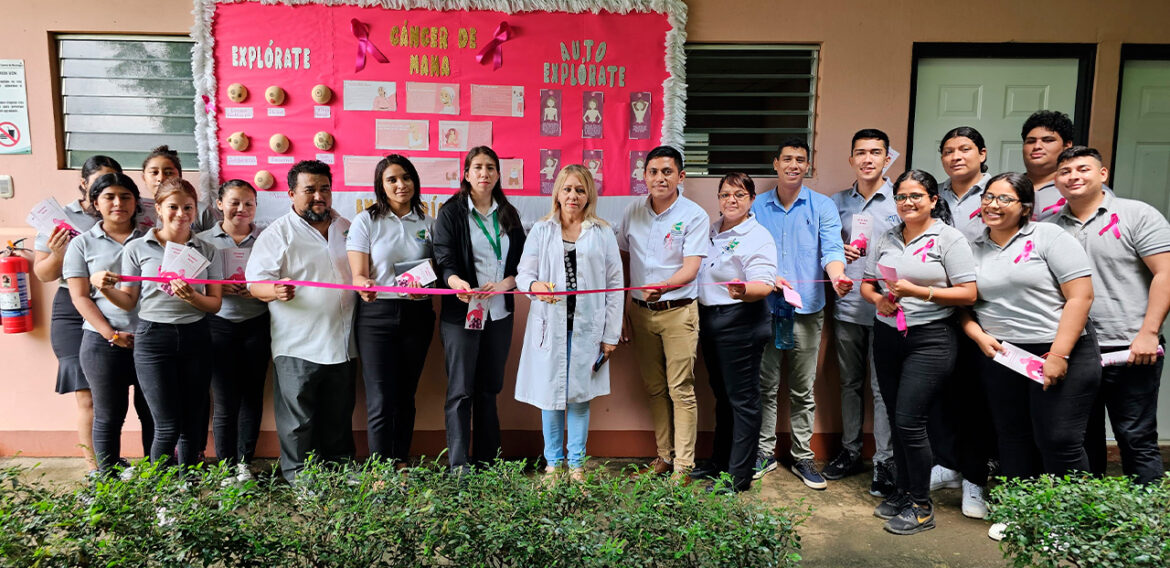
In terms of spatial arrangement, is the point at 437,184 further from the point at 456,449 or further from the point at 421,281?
the point at 456,449

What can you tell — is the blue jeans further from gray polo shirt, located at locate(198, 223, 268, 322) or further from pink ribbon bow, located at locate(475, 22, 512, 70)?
pink ribbon bow, located at locate(475, 22, 512, 70)

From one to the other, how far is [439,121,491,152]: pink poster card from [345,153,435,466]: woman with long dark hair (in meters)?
0.51

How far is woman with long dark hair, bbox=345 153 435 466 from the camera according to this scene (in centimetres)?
330

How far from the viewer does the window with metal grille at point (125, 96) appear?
150 inches

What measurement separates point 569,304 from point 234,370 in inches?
75.0

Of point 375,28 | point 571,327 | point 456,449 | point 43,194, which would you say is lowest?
point 456,449

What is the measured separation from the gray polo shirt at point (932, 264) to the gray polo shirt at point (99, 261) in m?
3.68

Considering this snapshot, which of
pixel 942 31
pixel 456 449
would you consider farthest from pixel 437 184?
pixel 942 31

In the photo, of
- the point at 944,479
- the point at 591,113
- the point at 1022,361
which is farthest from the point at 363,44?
the point at 944,479

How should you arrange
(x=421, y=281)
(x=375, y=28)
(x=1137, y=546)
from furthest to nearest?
1. (x=375, y=28)
2. (x=421, y=281)
3. (x=1137, y=546)

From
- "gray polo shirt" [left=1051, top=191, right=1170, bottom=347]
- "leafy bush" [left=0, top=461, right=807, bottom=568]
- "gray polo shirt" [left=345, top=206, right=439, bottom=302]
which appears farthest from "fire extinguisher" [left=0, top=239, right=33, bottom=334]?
"gray polo shirt" [left=1051, top=191, right=1170, bottom=347]

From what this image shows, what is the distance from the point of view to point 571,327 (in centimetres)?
334

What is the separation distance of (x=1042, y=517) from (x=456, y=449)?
2564 mm

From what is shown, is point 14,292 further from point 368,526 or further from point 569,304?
point 368,526
